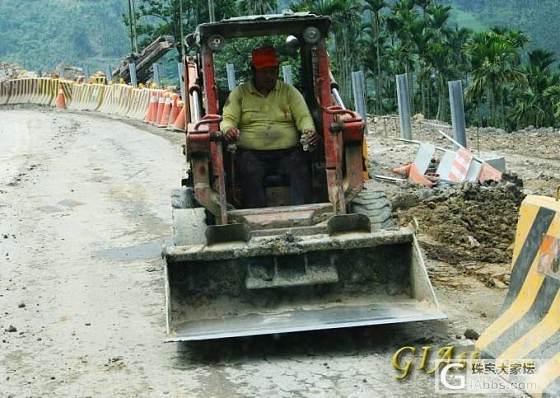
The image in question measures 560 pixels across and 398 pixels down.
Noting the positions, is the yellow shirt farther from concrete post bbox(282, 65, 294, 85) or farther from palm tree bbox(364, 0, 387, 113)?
palm tree bbox(364, 0, 387, 113)

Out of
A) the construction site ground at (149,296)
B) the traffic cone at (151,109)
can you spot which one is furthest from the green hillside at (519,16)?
the construction site ground at (149,296)

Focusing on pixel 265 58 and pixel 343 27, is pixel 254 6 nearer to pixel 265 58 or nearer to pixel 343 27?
pixel 343 27

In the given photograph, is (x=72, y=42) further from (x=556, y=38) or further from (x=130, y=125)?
(x=130, y=125)

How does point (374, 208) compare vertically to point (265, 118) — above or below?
below

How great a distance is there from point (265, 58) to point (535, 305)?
147 inches

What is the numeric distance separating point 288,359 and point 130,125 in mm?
21563

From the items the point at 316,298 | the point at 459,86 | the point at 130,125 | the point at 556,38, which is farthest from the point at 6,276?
the point at 556,38

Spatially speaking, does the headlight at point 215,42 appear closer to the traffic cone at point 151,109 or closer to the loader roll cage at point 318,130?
the loader roll cage at point 318,130

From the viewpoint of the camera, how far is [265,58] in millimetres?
8969

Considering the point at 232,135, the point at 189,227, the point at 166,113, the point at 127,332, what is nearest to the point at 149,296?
the point at 189,227

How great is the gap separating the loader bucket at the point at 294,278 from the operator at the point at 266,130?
1.52m

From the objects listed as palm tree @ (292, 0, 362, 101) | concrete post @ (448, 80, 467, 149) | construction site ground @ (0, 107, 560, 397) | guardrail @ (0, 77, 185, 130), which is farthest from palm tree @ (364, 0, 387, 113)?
construction site ground @ (0, 107, 560, 397)

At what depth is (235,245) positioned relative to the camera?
24.6 ft

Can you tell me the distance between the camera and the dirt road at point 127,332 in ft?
21.3
